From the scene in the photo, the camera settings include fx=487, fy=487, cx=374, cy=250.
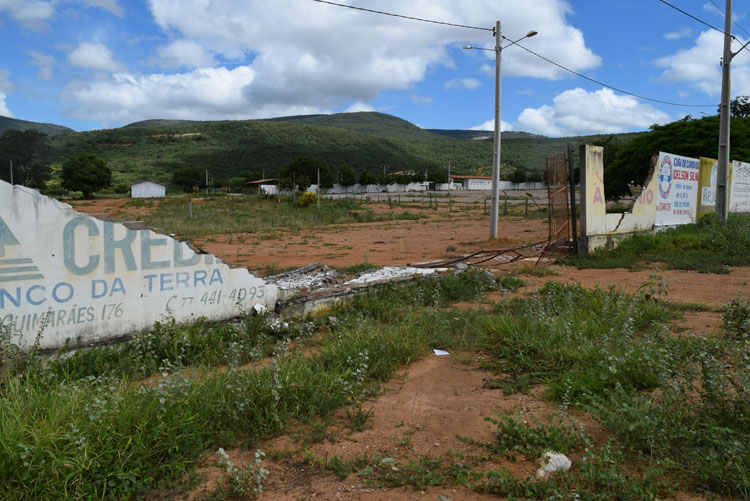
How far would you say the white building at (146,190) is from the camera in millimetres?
56500

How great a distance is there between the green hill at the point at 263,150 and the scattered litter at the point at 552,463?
75797mm

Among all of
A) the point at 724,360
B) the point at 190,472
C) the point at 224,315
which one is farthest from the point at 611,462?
the point at 224,315

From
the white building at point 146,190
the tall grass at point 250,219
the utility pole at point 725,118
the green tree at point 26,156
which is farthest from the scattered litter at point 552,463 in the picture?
the white building at point 146,190

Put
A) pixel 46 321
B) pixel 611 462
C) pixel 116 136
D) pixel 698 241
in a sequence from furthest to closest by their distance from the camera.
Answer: pixel 116 136
pixel 698 241
pixel 46 321
pixel 611 462

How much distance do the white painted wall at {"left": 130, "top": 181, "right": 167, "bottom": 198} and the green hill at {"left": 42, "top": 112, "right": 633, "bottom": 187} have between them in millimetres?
13640

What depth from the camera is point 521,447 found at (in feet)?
10.3

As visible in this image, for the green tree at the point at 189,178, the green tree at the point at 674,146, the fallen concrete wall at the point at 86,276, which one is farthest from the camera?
the green tree at the point at 189,178

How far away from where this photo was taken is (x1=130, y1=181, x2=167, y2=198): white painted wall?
56500 mm

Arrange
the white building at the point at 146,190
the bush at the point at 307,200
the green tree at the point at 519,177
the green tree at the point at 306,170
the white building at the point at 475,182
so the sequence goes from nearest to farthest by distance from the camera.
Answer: the bush at the point at 307,200, the white building at the point at 146,190, the green tree at the point at 306,170, the green tree at the point at 519,177, the white building at the point at 475,182

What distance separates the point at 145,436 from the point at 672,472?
3.19 m

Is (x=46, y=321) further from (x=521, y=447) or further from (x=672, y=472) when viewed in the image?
(x=672, y=472)

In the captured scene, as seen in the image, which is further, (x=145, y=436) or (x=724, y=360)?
(x=724, y=360)

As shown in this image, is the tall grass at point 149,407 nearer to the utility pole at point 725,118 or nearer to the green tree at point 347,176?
the utility pole at point 725,118

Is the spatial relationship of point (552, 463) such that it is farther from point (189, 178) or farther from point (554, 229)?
point (189, 178)
